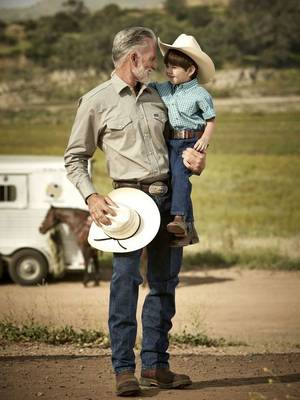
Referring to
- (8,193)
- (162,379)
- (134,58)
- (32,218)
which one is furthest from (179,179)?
(8,193)

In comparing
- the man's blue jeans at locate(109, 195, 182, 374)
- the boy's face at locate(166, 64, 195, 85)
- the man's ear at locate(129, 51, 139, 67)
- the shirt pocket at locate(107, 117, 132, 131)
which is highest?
the man's ear at locate(129, 51, 139, 67)

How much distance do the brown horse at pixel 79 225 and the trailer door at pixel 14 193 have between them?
39cm

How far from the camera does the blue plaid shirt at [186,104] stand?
5.19 metres

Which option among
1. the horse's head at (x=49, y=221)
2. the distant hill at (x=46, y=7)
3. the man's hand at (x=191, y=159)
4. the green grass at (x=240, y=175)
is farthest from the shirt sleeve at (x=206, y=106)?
the distant hill at (x=46, y=7)

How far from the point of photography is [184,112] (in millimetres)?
5195

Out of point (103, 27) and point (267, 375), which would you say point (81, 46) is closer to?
point (103, 27)

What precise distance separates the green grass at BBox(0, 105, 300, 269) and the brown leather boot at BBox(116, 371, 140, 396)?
928 cm

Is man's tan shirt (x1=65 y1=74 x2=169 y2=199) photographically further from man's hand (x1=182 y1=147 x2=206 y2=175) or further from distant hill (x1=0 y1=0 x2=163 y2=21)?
distant hill (x1=0 y1=0 x2=163 y2=21)

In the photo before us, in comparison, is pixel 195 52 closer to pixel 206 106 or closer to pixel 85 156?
pixel 206 106

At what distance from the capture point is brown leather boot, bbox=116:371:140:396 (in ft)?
16.5

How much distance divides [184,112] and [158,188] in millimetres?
383

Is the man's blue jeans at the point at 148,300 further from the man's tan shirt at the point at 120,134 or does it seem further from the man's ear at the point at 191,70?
the man's ear at the point at 191,70

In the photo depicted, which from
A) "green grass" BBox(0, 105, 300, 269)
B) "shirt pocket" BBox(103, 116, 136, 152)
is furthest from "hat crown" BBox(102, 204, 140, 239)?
"green grass" BBox(0, 105, 300, 269)

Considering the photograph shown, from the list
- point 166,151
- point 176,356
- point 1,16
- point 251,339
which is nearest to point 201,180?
point 1,16
